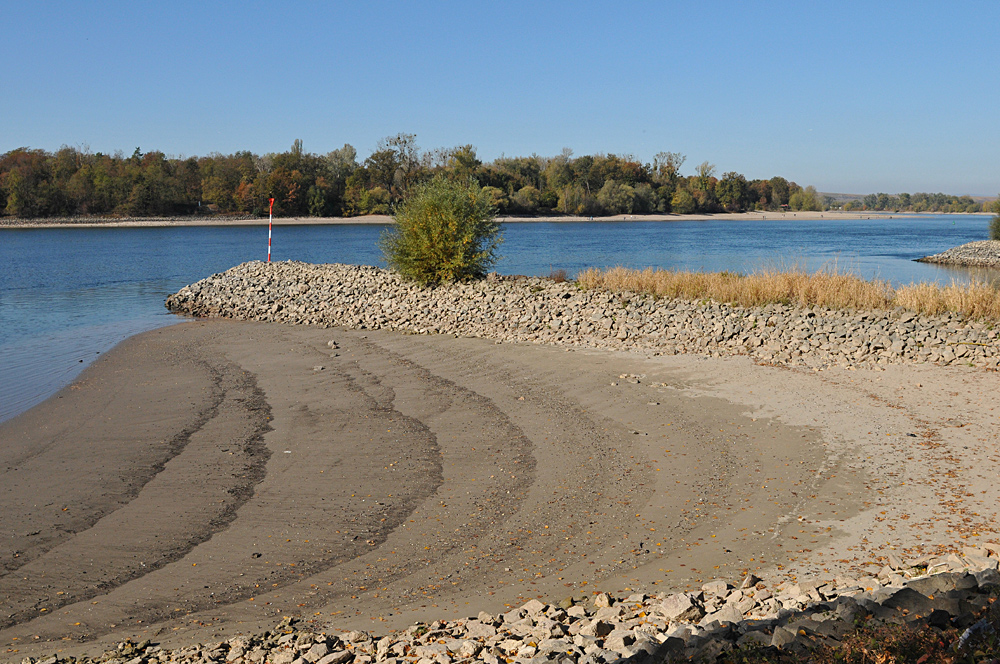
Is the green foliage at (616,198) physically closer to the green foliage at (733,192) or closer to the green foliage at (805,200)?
the green foliage at (733,192)

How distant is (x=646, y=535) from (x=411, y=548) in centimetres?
192

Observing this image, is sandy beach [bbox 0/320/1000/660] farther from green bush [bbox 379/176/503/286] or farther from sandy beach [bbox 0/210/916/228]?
sandy beach [bbox 0/210/916/228]

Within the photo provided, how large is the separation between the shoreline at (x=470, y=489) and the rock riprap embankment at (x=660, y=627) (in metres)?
0.32

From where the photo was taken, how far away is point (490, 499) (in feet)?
23.4

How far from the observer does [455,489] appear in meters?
7.45

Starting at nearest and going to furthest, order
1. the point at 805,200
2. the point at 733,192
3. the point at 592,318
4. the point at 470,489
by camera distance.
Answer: the point at 470,489
the point at 592,318
the point at 733,192
the point at 805,200

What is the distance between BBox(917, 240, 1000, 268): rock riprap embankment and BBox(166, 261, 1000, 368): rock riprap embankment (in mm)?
33636

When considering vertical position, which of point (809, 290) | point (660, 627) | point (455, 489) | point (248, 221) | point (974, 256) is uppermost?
point (248, 221)

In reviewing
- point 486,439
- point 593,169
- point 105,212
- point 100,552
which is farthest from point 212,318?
point 593,169

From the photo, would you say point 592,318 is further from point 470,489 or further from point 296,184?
point 296,184

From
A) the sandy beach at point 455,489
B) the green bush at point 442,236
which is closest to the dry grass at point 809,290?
the sandy beach at point 455,489

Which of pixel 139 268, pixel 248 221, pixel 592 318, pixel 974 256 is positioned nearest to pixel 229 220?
pixel 248 221

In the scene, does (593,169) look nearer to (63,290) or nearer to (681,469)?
(63,290)

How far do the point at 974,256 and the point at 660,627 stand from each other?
4736 centimetres
